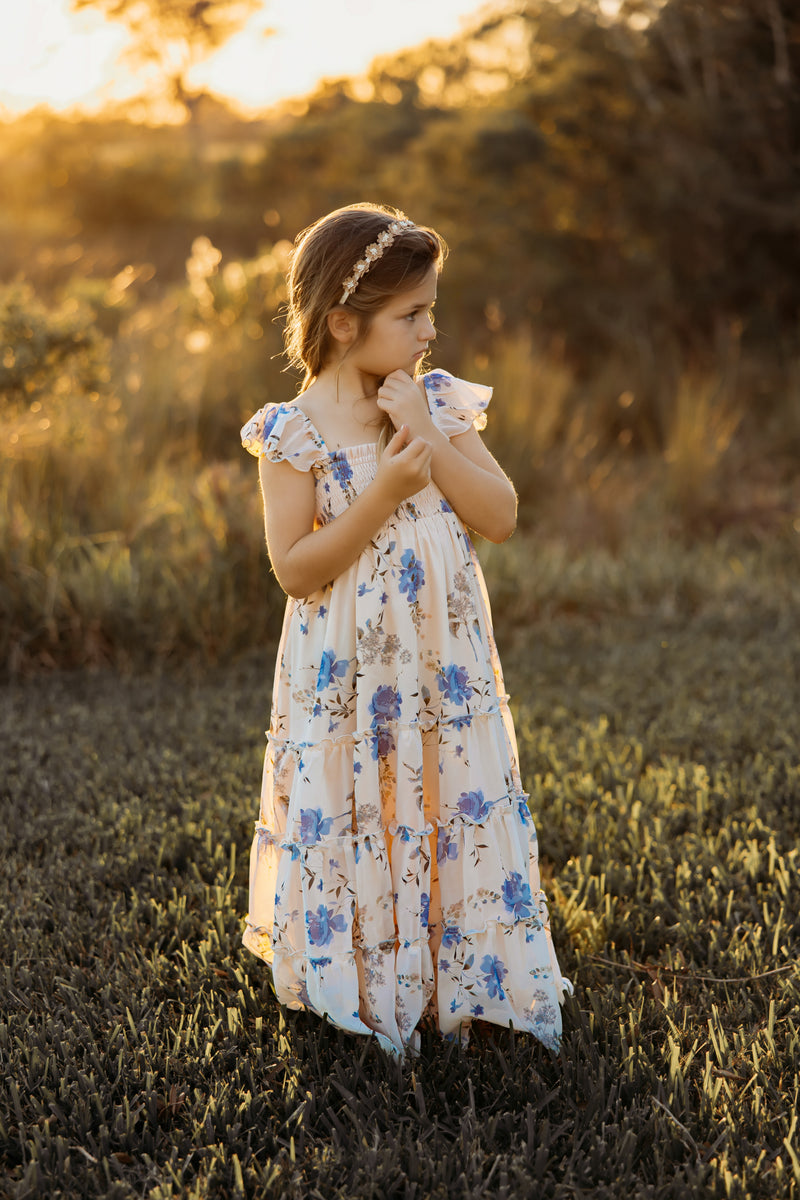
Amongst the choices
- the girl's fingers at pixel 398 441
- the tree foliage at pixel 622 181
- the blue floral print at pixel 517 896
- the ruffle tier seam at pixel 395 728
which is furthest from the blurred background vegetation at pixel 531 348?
the girl's fingers at pixel 398 441

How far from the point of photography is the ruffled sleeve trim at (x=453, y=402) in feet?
7.45

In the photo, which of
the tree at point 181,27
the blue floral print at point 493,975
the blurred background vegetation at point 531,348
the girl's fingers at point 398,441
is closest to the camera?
the girl's fingers at point 398,441

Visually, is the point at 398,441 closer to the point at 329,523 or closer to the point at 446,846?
the point at 329,523

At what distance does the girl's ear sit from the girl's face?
3 centimetres

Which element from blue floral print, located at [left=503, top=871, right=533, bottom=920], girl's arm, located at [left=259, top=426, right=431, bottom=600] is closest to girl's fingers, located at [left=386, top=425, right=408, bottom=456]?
girl's arm, located at [left=259, top=426, right=431, bottom=600]

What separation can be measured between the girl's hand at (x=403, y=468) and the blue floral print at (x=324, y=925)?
2.85ft

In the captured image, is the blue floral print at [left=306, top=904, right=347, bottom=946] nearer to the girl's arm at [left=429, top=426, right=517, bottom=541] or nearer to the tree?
the girl's arm at [left=429, top=426, right=517, bottom=541]

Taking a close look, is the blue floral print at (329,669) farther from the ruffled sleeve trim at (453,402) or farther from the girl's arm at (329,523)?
the ruffled sleeve trim at (453,402)

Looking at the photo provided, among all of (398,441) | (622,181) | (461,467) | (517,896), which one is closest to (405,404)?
(398,441)

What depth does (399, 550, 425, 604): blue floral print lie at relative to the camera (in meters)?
2.16

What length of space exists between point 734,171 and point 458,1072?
9.53m

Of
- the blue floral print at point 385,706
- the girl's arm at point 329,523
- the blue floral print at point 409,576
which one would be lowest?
the blue floral print at point 385,706

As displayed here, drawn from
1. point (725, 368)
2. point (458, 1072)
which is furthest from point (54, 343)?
point (725, 368)

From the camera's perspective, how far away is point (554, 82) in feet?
34.7
